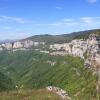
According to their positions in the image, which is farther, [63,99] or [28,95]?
[28,95]

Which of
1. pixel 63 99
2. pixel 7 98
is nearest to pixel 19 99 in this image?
pixel 7 98

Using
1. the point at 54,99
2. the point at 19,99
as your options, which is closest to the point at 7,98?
the point at 19,99

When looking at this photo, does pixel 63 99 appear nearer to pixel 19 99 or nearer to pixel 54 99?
pixel 54 99

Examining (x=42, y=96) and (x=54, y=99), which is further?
(x=42, y=96)

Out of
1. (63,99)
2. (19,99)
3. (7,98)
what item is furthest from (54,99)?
(7,98)

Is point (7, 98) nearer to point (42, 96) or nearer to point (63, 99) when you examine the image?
point (42, 96)

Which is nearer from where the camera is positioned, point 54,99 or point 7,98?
point 54,99

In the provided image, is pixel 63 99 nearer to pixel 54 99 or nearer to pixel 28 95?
pixel 54 99
